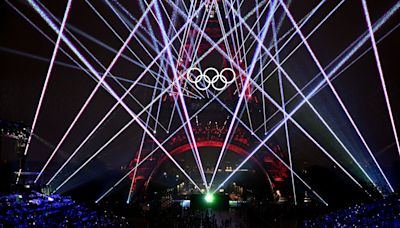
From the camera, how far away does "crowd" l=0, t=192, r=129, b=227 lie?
13117mm

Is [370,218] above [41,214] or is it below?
below

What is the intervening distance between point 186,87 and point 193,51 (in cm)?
497

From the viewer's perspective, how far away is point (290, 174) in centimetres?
4100

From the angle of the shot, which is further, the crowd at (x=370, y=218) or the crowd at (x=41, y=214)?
the crowd at (x=370, y=218)

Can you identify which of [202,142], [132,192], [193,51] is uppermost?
[193,51]

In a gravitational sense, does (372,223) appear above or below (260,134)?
below

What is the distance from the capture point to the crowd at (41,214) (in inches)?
516

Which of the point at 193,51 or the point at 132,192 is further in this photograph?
the point at 193,51

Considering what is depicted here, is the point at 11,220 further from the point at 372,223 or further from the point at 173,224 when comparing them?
the point at 372,223

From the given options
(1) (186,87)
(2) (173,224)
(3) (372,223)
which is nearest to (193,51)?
(1) (186,87)

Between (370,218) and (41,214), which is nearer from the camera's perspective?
(41,214)

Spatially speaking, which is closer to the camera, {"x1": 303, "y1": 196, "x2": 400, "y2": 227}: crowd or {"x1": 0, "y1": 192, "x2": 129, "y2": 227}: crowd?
{"x1": 0, "y1": 192, "x2": 129, "y2": 227}: crowd

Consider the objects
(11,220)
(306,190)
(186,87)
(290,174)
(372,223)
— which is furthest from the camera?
(186,87)

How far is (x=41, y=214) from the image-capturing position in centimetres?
1542
